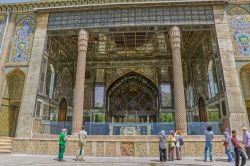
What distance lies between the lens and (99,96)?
1962 cm

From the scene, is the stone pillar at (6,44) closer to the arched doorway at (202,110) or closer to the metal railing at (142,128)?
the metal railing at (142,128)

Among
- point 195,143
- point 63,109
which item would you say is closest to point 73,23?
point 63,109

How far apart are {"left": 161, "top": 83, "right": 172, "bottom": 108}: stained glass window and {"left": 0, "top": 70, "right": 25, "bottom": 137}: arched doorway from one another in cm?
Result: 1216

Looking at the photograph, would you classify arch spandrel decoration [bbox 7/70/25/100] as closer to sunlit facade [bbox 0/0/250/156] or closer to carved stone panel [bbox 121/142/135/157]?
sunlit facade [bbox 0/0/250/156]

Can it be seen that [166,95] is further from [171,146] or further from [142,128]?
[171,146]

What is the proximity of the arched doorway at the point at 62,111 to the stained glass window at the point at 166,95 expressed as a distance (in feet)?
29.7

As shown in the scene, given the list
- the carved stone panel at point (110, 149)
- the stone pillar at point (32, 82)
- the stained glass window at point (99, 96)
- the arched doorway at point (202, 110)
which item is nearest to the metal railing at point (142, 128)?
the carved stone panel at point (110, 149)

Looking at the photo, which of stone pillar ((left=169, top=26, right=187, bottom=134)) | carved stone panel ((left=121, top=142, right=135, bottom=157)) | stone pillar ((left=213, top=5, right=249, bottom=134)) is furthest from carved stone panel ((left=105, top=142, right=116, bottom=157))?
stone pillar ((left=213, top=5, right=249, bottom=134))

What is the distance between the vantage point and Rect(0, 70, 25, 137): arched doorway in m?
13.3

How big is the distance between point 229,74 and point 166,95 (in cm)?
825

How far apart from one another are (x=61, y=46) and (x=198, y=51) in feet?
37.0

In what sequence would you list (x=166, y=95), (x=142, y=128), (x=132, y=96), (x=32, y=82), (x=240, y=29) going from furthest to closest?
(x=132, y=96), (x=166, y=95), (x=240, y=29), (x=32, y=82), (x=142, y=128)

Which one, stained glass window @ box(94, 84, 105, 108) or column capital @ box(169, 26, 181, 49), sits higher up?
column capital @ box(169, 26, 181, 49)

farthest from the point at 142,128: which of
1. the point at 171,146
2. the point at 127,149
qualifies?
the point at 171,146
